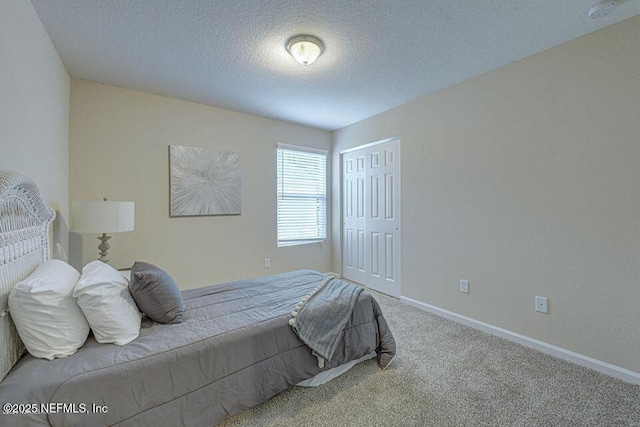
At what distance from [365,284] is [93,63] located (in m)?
3.91

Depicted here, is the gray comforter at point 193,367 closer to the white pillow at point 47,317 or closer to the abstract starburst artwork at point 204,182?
the white pillow at point 47,317

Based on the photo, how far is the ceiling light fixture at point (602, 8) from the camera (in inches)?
66.5

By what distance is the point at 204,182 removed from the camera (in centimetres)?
345

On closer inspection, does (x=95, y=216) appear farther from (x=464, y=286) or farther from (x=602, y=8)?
(x=602, y=8)

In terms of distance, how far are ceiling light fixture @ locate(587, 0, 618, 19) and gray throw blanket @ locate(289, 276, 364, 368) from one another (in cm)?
237

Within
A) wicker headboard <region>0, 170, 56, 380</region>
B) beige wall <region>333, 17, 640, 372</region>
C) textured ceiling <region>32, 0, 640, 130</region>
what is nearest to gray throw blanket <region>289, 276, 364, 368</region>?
wicker headboard <region>0, 170, 56, 380</region>

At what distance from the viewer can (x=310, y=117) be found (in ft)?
12.8

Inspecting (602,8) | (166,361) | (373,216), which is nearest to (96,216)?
(166,361)

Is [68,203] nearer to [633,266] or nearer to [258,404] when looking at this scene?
[258,404]

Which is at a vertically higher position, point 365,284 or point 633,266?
point 633,266

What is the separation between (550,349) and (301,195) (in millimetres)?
3267

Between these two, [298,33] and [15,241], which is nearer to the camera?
[15,241]

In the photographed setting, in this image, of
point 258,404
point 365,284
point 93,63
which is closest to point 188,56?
point 93,63

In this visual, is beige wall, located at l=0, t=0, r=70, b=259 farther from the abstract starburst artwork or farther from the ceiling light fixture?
the ceiling light fixture
